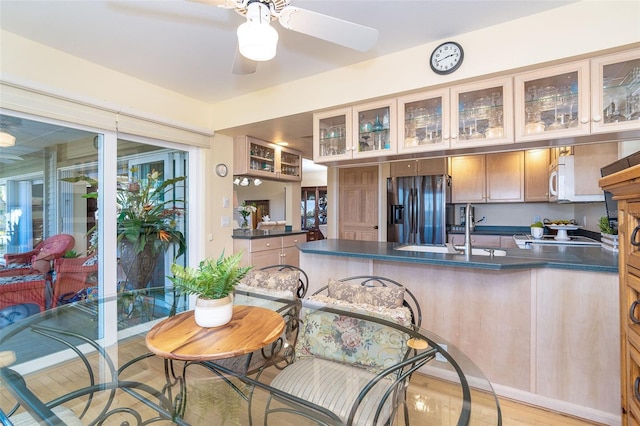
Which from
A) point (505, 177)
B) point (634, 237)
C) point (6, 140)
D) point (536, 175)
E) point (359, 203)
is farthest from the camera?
point (359, 203)

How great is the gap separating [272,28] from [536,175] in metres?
4.24

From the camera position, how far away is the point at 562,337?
1811 mm

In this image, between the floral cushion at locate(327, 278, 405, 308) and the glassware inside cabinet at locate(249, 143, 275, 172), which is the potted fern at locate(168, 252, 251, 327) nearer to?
the floral cushion at locate(327, 278, 405, 308)

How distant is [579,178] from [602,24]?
1839mm

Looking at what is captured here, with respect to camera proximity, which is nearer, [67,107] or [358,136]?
[67,107]

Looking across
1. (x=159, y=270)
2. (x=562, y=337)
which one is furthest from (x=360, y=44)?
(x=159, y=270)

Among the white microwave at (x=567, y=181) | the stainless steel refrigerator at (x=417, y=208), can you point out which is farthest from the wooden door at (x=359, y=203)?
the white microwave at (x=567, y=181)

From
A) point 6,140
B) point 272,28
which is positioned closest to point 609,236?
point 272,28

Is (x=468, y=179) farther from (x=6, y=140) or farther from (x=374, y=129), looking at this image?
(x=6, y=140)

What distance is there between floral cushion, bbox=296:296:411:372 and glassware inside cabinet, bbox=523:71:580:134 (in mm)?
1669

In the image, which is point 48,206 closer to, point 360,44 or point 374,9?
point 360,44

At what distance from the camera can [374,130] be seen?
2557 millimetres

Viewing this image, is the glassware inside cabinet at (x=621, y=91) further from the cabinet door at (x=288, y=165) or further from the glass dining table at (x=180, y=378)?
the cabinet door at (x=288, y=165)

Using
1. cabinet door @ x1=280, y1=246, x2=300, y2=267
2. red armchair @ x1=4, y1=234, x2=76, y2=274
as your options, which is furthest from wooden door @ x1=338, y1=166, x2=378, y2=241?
red armchair @ x1=4, y1=234, x2=76, y2=274
